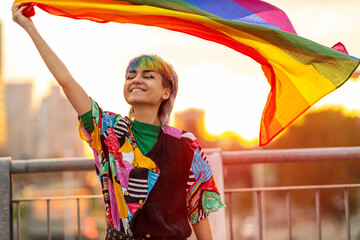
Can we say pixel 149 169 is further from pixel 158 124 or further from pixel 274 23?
pixel 274 23

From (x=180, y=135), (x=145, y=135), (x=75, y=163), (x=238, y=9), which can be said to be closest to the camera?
(x=145, y=135)

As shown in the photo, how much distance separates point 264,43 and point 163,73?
773 millimetres

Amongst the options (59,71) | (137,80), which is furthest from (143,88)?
(59,71)

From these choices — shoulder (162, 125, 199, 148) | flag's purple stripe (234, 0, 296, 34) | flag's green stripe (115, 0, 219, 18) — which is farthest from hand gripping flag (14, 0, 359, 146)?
shoulder (162, 125, 199, 148)

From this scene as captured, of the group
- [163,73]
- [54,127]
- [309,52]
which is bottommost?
[163,73]

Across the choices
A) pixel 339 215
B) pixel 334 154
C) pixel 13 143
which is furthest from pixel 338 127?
pixel 13 143

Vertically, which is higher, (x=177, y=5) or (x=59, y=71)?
(x=177, y=5)

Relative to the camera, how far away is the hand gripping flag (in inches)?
146

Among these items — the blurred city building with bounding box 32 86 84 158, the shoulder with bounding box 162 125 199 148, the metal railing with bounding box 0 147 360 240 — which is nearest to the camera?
the shoulder with bounding box 162 125 199 148

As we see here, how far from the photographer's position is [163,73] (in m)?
3.62

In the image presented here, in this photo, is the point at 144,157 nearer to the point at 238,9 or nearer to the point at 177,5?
the point at 177,5

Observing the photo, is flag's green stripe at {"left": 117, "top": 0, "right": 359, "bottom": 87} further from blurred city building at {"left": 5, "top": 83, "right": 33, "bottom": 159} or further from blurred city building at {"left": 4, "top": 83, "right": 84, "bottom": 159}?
blurred city building at {"left": 5, "top": 83, "right": 33, "bottom": 159}

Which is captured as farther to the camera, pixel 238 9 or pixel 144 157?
pixel 238 9

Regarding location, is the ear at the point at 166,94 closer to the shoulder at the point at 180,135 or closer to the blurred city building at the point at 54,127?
the shoulder at the point at 180,135
